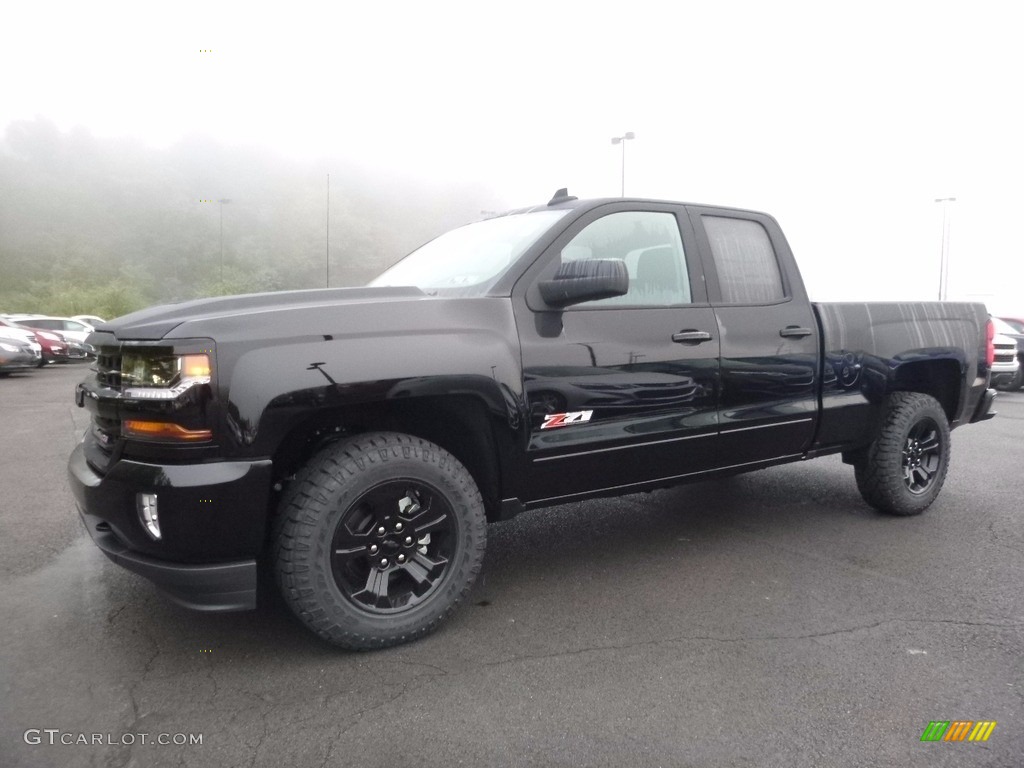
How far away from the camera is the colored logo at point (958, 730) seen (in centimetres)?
224

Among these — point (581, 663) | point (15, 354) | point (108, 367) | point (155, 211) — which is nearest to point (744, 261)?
point (581, 663)

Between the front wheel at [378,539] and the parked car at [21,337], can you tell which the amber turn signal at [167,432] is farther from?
the parked car at [21,337]

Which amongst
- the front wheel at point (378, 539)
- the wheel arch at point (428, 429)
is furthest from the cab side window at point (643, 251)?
the front wheel at point (378, 539)

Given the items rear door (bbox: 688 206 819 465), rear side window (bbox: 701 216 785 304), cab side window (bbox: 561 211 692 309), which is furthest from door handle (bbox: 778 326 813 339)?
cab side window (bbox: 561 211 692 309)

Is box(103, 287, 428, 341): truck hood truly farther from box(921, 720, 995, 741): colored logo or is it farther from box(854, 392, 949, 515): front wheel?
box(854, 392, 949, 515): front wheel

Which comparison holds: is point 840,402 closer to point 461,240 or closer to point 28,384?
point 461,240

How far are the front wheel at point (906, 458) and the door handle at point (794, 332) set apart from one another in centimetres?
96

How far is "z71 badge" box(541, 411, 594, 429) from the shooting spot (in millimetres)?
3084

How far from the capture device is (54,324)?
22750mm

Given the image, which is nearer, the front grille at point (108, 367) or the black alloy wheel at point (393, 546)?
the front grille at point (108, 367)

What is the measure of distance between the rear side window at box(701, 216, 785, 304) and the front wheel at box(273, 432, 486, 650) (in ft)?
6.04

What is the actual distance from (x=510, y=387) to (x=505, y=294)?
0.41 metres

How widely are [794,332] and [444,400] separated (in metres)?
2.09

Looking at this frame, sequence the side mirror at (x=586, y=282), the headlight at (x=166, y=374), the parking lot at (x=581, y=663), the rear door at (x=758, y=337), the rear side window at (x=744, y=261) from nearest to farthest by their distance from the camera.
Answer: the parking lot at (x=581, y=663) → the headlight at (x=166, y=374) → the side mirror at (x=586, y=282) → the rear door at (x=758, y=337) → the rear side window at (x=744, y=261)
